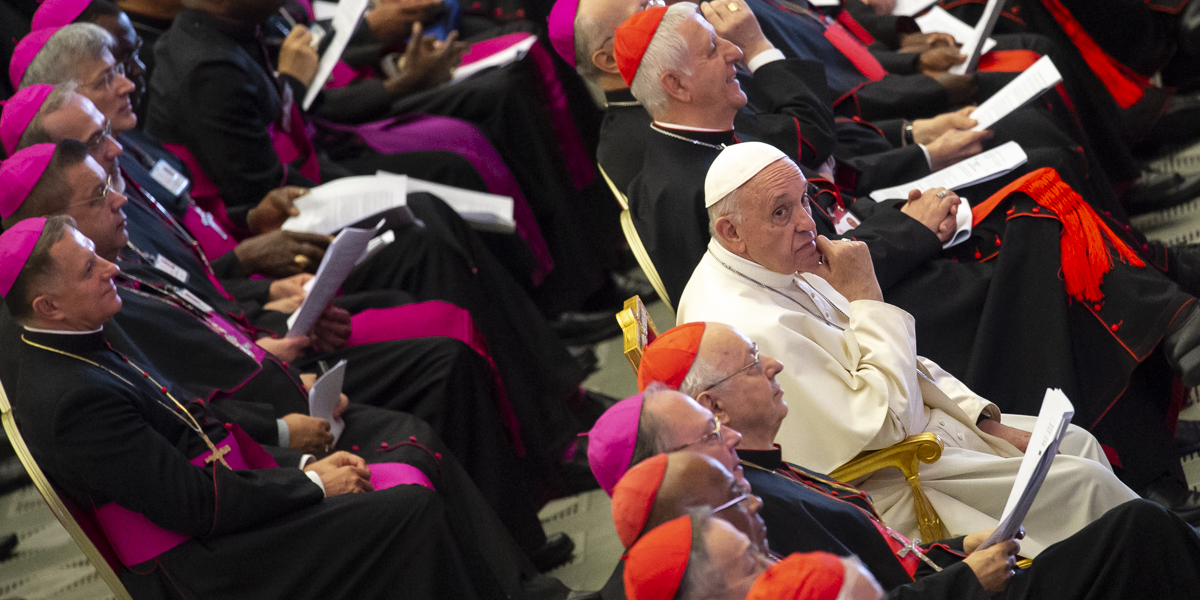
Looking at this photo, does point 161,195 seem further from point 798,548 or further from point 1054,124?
point 1054,124

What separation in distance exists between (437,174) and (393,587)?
7.77ft

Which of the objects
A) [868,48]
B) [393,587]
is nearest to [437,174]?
[868,48]

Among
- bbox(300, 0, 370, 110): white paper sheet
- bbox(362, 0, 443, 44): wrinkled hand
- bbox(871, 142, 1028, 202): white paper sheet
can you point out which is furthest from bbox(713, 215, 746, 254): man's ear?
bbox(362, 0, 443, 44): wrinkled hand

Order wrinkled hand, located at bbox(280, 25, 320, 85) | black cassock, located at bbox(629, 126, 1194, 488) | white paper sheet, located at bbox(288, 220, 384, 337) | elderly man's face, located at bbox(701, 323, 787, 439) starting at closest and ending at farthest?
elderly man's face, located at bbox(701, 323, 787, 439) → black cassock, located at bbox(629, 126, 1194, 488) → white paper sheet, located at bbox(288, 220, 384, 337) → wrinkled hand, located at bbox(280, 25, 320, 85)

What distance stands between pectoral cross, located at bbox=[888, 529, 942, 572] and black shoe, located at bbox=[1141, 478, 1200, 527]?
992 millimetres

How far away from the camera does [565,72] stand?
5480mm

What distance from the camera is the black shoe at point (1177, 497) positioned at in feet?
9.61

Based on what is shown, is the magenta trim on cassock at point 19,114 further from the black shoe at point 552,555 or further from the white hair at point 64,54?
the black shoe at point 552,555

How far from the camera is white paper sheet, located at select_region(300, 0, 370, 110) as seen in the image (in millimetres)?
4582

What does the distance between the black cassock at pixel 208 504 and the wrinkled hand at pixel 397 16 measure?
3106 millimetres

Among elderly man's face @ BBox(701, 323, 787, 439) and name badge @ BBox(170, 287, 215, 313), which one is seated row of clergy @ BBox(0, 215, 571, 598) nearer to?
name badge @ BBox(170, 287, 215, 313)

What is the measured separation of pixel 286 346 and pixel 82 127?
0.91 meters

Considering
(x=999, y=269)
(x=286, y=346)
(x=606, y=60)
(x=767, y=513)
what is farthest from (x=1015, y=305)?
(x=286, y=346)

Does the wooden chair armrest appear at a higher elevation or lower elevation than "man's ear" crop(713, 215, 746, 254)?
lower
